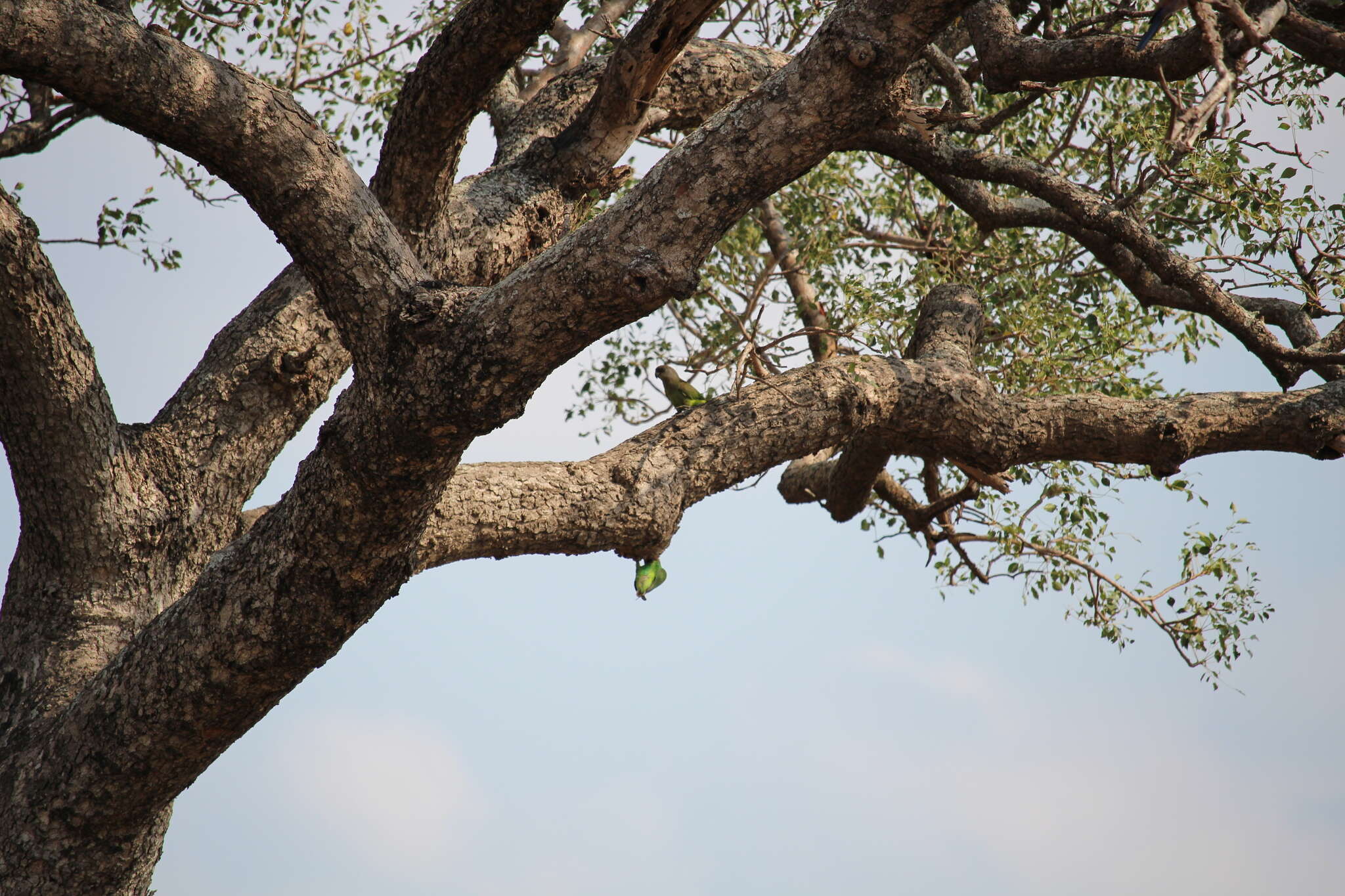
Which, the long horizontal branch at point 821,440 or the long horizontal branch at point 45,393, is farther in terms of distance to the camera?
the long horizontal branch at point 821,440

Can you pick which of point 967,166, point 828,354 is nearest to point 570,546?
point 828,354

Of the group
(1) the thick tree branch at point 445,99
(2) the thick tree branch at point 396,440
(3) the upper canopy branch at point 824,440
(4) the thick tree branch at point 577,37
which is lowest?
(2) the thick tree branch at point 396,440

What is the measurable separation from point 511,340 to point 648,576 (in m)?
1.62

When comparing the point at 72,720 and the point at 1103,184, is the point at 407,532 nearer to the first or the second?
the point at 72,720

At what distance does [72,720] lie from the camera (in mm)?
3424

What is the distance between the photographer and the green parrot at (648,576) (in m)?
4.24

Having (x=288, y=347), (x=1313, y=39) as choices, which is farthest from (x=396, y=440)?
(x=1313, y=39)

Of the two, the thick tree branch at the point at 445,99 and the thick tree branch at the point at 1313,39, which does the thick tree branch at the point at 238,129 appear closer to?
the thick tree branch at the point at 445,99

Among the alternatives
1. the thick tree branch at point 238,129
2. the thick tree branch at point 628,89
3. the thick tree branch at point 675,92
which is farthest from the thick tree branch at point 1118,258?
the thick tree branch at point 238,129

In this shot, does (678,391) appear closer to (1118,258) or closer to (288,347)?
(288,347)

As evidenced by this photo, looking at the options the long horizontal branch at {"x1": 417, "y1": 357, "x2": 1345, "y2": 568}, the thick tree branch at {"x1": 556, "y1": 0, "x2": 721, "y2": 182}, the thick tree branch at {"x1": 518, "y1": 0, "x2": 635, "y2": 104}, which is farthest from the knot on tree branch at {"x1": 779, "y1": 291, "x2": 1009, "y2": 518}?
the thick tree branch at {"x1": 518, "y1": 0, "x2": 635, "y2": 104}

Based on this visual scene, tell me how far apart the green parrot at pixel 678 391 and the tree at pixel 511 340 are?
0.11 meters

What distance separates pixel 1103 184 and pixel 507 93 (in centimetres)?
314

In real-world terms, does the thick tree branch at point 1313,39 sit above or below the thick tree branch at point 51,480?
above
